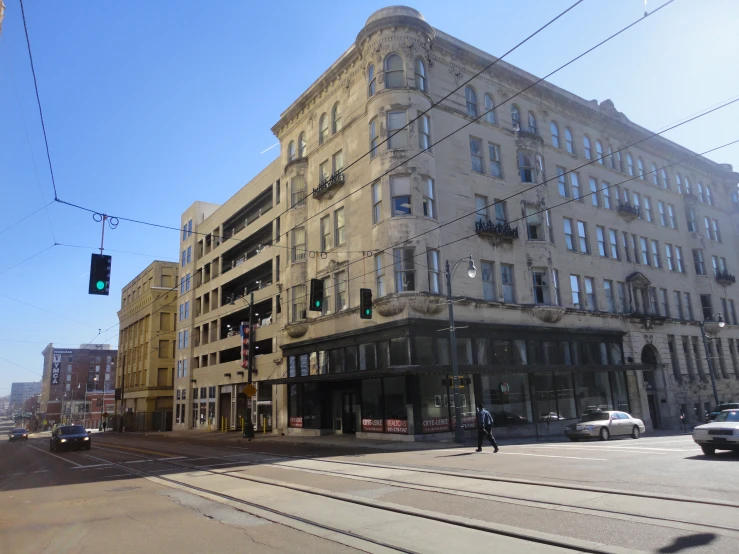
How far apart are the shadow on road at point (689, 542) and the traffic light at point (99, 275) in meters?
14.8

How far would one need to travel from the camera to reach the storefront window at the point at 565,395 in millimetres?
31641

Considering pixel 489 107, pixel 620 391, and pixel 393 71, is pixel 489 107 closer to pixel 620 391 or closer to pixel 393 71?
pixel 393 71

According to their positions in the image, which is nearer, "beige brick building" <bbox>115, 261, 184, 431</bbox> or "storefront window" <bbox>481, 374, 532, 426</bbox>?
"storefront window" <bbox>481, 374, 532, 426</bbox>

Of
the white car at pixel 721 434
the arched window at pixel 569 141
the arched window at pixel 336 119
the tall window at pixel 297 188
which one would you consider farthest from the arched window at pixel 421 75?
the white car at pixel 721 434

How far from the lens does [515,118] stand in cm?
3522

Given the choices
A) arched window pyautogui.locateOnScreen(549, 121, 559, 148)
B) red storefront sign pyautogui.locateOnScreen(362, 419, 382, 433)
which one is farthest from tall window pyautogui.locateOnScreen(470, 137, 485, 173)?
red storefront sign pyautogui.locateOnScreen(362, 419, 382, 433)

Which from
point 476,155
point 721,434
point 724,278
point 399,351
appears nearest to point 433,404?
point 399,351

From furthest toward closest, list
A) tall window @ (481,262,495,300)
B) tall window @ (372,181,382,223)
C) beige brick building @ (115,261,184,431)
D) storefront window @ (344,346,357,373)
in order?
beige brick building @ (115,261,184,431) → tall window @ (481,262,495,300) → storefront window @ (344,346,357,373) → tall window @ (372,181,382,223)

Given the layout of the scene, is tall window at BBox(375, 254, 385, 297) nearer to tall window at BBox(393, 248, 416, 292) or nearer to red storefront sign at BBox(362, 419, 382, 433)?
tall window at BBox(393, 248, 416, 292)

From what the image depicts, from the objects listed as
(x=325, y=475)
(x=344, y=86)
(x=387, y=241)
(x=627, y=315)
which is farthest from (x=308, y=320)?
(x=627, y=315)

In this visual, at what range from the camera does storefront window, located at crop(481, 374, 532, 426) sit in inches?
1117

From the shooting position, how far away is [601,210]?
128 ft

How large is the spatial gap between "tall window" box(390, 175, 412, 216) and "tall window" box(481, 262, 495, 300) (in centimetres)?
617

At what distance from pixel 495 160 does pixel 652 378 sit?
21.3 meters
